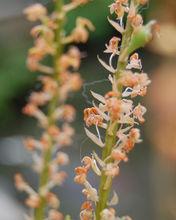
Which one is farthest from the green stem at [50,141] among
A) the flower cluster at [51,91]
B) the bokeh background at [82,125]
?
the bokeh background at [82,125]

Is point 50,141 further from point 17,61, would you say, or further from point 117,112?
point 17,61

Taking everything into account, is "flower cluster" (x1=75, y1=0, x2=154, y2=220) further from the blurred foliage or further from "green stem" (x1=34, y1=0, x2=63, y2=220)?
the blurred foliage

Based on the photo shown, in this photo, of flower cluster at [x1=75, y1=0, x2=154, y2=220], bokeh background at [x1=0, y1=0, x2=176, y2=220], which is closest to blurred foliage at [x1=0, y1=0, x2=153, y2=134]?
bokeh background at [x1=0, y1=0, x2=176, y2=220]

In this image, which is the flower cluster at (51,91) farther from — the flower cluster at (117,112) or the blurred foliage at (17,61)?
the blurred foliage at (17,61)

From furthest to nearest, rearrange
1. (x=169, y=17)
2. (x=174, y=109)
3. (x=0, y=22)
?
(x=0, y=22)
(x=174, y=109)
(x=169, y=17)

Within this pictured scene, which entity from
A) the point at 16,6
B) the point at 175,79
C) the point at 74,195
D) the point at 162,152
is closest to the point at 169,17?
the point at 175,79

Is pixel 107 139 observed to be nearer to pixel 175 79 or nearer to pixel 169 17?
pixel 169 17
